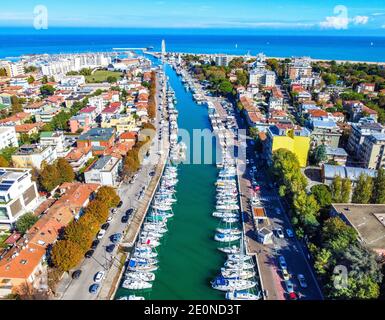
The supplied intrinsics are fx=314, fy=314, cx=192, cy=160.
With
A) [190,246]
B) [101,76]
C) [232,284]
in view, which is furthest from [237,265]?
[101,76]

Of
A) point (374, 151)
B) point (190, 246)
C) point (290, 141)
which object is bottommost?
point (190, 246)

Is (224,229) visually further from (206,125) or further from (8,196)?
(206,125)

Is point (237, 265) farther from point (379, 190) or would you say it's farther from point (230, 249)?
point (379, 190)

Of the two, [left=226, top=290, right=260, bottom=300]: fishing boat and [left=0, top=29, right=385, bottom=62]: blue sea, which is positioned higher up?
[left=0, top=29, right=385, bottom=62]: blue sea

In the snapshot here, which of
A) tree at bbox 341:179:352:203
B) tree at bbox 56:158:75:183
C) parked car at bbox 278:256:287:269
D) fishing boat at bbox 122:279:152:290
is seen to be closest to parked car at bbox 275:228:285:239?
parked car at bbox 278:256:287:269

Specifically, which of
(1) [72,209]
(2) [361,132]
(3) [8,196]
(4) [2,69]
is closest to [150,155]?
(1) [72,209]

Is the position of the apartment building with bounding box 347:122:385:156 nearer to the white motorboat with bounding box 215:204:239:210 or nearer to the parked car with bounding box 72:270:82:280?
the white motorboat with bounding box 215:204:239:210
